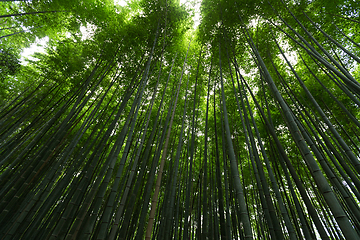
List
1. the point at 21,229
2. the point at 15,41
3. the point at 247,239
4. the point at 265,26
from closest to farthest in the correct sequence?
the point at 247,239, the point at 21,229, the point at 265,26, the point at 15,41

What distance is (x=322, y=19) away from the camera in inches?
131

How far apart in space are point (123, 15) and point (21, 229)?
4.96 meters

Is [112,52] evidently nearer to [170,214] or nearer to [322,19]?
[170,214]

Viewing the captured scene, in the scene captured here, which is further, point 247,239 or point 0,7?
point 0,7

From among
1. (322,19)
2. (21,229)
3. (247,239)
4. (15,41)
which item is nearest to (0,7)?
(15,41)

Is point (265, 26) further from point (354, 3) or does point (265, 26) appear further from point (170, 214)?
point (170, 214)

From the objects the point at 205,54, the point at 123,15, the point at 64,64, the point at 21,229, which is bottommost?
the point at 21,229

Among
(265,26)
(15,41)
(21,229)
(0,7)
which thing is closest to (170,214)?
A: (21,229)

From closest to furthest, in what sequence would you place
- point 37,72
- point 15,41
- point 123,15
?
point 123,15 < point 15,41 < point 37,72

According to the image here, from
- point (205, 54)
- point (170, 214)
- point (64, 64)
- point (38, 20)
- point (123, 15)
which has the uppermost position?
point (123, 15)

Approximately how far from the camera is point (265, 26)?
3.73 meters

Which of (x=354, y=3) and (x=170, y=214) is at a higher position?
(x=354, y=3)

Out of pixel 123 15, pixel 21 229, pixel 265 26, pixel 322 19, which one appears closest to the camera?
pixel 21 229

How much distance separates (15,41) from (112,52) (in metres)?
3.37
